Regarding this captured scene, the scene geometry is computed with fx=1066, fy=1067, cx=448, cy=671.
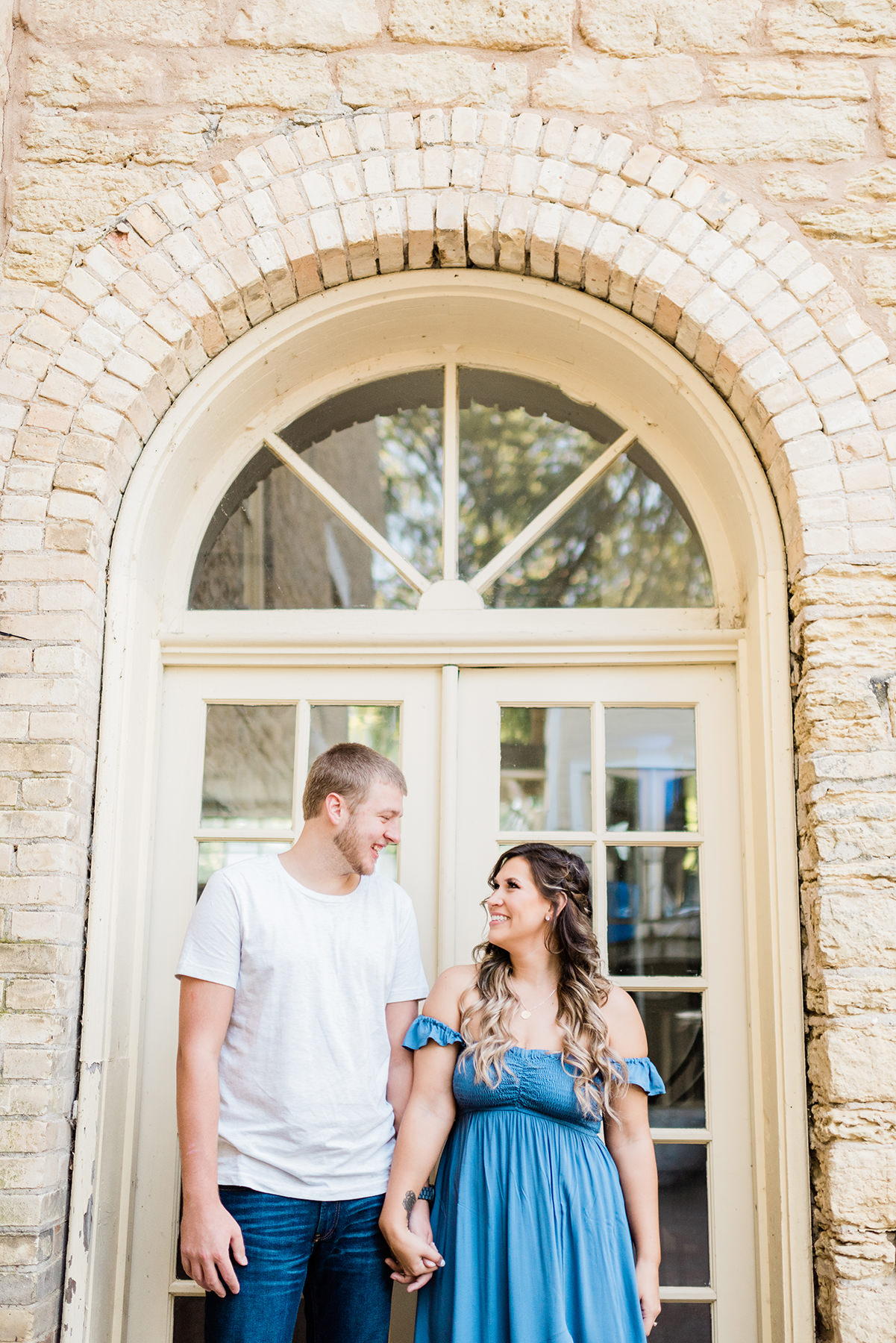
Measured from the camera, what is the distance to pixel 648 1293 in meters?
2.55

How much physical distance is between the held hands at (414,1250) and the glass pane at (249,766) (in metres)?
1.25

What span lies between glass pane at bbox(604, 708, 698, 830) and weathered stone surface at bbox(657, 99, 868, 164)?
5.68ft

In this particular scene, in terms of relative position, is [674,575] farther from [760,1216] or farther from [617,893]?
[760,1216]

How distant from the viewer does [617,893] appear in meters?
3.29

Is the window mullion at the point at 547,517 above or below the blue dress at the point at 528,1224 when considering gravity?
above

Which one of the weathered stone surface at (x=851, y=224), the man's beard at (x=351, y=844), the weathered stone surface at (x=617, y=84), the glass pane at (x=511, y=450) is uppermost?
the weathered stone surface at (x=617, y=84)

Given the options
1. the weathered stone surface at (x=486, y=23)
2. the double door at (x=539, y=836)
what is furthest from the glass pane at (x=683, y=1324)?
the weathered stone surface at (x=486, y=23)

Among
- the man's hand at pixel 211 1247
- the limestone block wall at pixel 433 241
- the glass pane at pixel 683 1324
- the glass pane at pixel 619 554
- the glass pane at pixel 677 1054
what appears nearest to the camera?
the man's hand at pixel 211 1247

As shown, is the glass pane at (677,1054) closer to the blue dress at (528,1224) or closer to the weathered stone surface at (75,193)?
the blue dress at (528,1224)

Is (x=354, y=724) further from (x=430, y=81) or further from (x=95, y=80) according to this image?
(x=95, y=80)

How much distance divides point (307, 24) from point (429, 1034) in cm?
308

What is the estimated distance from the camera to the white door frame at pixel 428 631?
2.90 m

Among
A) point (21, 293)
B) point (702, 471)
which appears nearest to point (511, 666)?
point (702, 471)

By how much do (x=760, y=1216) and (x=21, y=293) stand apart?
3432mm
